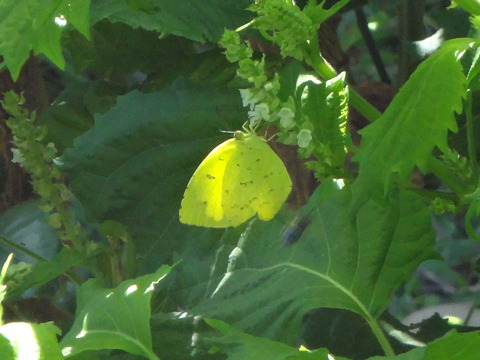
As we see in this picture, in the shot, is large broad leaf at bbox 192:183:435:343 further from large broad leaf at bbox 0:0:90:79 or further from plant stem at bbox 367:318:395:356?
large broad leaf at bbox 0:0:90:79

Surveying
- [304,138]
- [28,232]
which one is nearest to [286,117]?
[304,138]

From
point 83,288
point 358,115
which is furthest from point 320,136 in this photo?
point 358,115

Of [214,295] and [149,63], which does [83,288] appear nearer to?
[214,295]

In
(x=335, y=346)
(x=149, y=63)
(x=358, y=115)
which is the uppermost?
(x=149, y=63)

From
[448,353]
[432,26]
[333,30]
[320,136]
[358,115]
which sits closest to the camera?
[448,353]

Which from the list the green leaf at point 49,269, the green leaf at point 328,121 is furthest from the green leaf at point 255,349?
the green leaf at point 49,269
